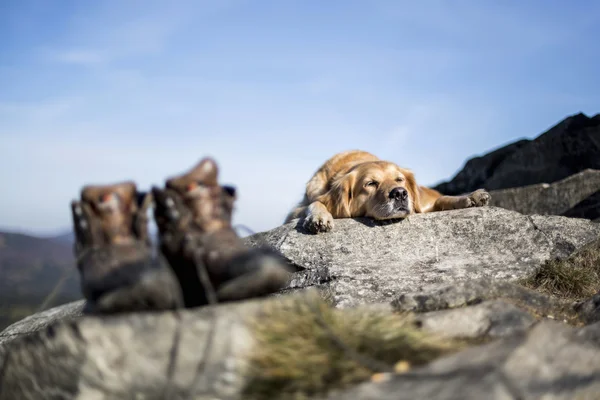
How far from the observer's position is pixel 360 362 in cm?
238

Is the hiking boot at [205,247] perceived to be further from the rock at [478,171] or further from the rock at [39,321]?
the rock at [478,171]

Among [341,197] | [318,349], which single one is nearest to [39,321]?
[341,197]

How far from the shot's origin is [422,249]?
6.28m

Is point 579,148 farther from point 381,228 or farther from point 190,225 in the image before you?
point 190,225

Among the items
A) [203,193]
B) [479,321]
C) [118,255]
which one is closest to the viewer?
[118,255]

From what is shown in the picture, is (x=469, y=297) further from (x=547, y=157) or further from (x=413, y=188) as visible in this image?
(x=547, y=157)

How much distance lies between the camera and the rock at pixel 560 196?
9.32 m

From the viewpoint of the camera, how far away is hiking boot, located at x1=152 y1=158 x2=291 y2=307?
103 inches

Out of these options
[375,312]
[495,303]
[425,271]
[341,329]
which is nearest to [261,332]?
[341,329]

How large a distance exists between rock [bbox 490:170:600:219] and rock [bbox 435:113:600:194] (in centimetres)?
153

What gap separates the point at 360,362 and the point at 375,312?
863mm

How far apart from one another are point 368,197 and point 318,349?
4.60 m

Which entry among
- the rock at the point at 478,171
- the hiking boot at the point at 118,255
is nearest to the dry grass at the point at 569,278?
the hiking boot at the point at 118,255

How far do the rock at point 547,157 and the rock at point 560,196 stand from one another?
1.53 meters
